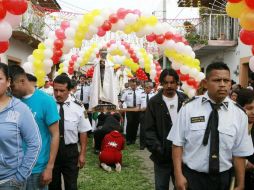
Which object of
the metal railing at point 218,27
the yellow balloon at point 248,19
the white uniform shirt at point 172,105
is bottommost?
the white uniform shirt at point 172,105

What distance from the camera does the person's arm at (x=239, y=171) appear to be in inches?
148

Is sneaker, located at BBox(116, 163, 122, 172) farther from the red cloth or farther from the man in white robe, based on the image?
the man in white robe

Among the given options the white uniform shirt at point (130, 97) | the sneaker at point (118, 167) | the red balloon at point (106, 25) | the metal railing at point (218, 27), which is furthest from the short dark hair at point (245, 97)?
the metal railing at point (218, 27)

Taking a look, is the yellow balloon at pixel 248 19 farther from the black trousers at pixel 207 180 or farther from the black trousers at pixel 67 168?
the black trousers at pixel 67 168

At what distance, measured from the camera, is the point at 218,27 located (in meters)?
20.4

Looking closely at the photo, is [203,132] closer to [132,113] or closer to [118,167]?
[118,167]

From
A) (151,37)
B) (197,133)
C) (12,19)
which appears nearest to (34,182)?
(197,133)

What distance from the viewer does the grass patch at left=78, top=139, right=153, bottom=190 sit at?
23.8ft

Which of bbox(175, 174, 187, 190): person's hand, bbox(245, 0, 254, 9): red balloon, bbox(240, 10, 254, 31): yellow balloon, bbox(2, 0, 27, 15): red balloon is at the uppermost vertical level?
bbox(2, 0, 27, 15): red balloon

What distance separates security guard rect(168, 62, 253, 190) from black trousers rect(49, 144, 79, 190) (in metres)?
1.78

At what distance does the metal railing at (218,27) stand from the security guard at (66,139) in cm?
1522

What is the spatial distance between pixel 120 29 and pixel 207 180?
23.4 ft

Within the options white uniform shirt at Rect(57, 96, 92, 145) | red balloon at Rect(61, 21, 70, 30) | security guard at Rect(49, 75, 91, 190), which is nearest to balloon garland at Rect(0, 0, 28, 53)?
security guard at Rect(49, 75, 91, 190)

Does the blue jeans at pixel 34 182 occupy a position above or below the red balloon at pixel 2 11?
below
